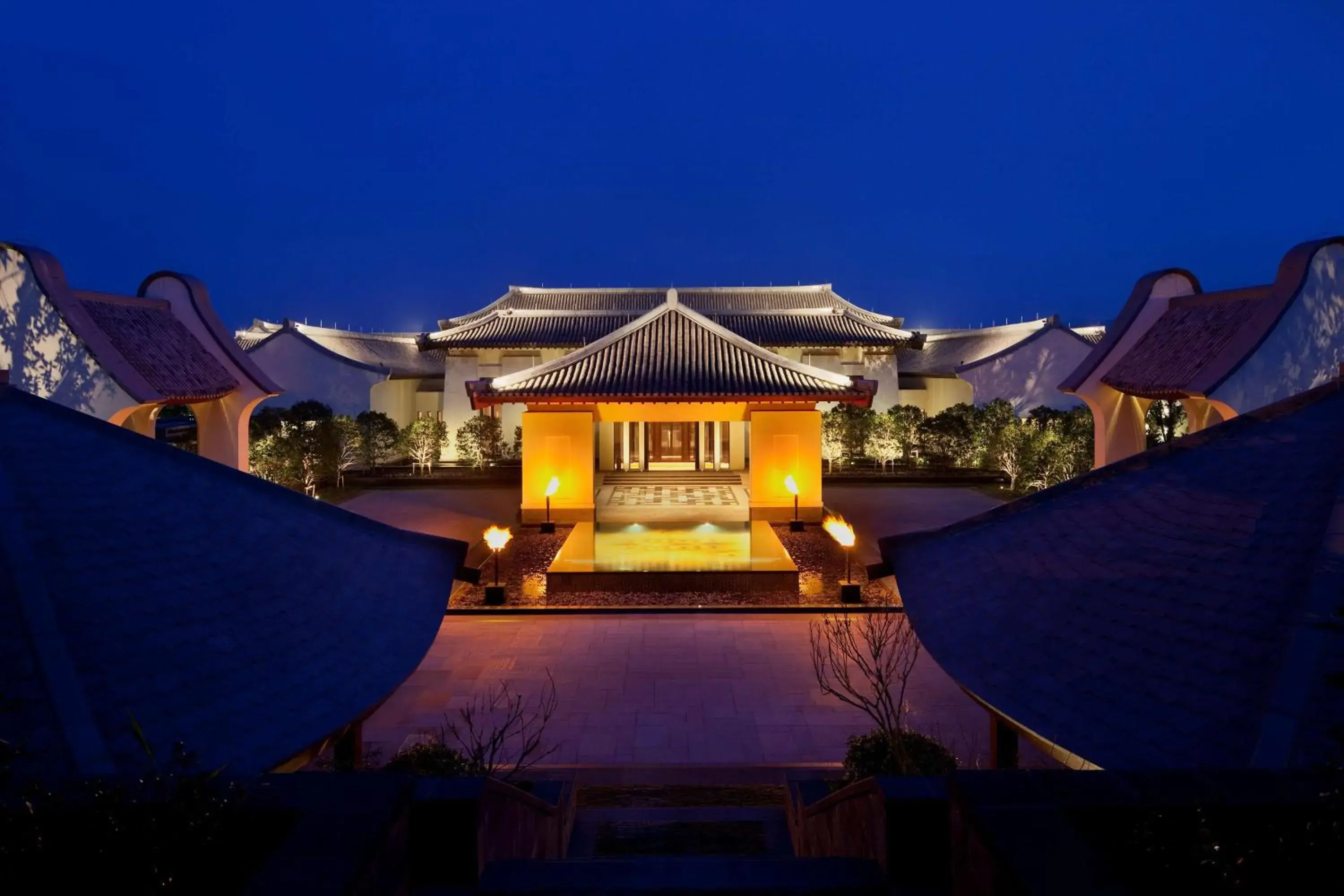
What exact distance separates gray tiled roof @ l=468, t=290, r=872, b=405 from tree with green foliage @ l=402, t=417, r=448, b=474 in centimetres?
888

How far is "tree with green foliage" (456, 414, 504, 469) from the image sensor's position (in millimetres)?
25250

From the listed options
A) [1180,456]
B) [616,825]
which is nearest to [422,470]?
[616,825]

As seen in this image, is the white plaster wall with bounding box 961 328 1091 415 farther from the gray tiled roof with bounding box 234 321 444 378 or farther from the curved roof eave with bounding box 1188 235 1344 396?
the gray tiled roof with bounding box 234 321 444 378

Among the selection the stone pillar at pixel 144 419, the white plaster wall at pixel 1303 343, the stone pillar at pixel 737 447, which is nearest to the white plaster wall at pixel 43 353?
the stone pillar at pixel 144 419

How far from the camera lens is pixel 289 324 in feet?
91.0

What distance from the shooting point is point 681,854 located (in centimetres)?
475

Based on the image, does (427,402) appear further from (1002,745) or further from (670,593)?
(1002,745)

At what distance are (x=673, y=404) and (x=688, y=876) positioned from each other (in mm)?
13930

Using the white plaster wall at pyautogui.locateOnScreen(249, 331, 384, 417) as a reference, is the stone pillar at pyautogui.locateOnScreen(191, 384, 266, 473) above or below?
below

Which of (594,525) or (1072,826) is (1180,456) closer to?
(1072,826)

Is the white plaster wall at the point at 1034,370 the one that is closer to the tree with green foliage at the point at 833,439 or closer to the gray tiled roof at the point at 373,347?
the tree with green foliage at the point at 833,439

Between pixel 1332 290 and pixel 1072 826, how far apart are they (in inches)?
428

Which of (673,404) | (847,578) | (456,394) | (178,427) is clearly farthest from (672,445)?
(178,427)

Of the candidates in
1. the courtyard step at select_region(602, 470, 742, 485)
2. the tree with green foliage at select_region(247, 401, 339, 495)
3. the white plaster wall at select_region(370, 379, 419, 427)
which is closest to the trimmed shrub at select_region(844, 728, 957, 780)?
the tree with green foliage at select_region(247, 401, 339, 495)
